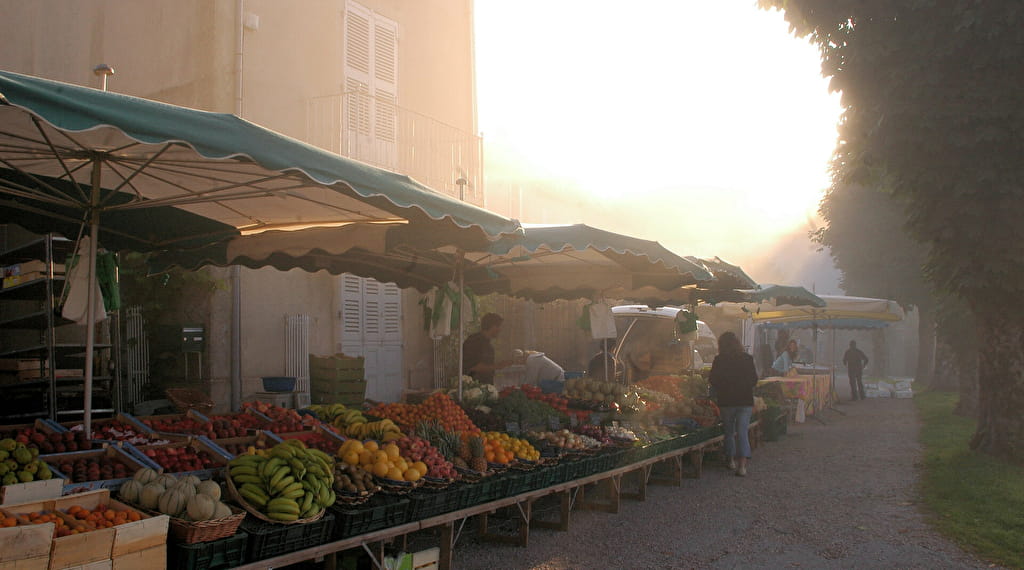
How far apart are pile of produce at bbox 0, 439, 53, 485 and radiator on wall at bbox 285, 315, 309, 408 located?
676 centimetres

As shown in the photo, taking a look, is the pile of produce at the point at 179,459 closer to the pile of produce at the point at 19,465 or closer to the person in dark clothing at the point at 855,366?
the pile of produce at the point at 19,465

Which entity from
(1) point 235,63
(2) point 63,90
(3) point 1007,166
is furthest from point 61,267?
(3) point 1007,166

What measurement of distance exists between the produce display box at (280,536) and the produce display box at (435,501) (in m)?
0.70

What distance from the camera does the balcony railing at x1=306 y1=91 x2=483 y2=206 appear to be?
1212 cm

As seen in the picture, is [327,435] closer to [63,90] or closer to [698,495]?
[63,90]

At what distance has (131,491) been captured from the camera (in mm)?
4297

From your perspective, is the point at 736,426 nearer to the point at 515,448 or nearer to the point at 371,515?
the point at 515,448

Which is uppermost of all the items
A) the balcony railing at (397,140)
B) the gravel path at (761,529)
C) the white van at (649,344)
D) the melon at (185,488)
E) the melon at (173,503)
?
the balcony railing at (397,140)

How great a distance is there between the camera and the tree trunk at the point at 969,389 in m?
16.8

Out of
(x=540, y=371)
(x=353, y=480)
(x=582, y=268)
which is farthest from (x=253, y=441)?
(x=540, y=371)

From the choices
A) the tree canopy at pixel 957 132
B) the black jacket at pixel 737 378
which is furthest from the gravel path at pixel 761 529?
the tree canopy at pixel 957 132

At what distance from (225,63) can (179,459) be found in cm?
723

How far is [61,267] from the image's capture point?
30.5 feet

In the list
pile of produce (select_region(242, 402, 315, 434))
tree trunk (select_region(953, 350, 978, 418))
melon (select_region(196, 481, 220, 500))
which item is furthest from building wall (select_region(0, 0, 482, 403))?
tree trunk (select_region(953, 350, 978, 418))
